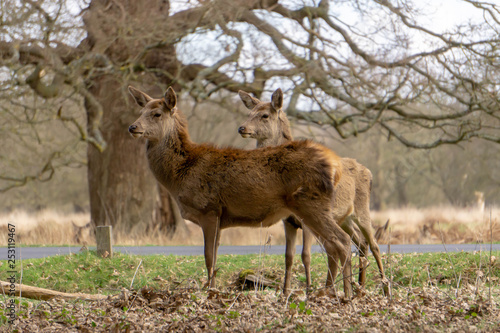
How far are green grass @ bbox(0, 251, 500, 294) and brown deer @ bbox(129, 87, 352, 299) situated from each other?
8.05 ft

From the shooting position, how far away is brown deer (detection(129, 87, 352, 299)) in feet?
22.1

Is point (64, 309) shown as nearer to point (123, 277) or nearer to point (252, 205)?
point (252, 205)

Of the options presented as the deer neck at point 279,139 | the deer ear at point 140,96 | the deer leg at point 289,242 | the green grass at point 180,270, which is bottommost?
the green grass at point 180,270

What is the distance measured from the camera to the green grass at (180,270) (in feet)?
31.7

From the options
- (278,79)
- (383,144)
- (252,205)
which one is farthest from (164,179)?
(383,144)

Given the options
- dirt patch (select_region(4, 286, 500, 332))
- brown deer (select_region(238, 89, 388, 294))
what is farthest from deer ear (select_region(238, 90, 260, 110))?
dirt patch (select_region(4, 286, 500, 332))

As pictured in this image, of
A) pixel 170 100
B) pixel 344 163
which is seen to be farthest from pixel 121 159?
pixel 344 163

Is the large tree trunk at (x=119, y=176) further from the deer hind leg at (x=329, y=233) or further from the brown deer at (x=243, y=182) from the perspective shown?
the deer hind leg at (x=329, y=233)

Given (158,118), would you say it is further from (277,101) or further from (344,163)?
(344,163)

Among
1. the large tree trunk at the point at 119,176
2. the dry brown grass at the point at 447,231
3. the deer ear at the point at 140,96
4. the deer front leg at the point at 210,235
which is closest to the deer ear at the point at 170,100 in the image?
the deer ear at the point at 140,96

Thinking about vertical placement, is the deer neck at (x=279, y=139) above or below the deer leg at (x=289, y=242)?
above

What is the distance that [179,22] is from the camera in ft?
52.5

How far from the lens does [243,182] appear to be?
6.98m

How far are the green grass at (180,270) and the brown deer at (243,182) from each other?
2.46 m
